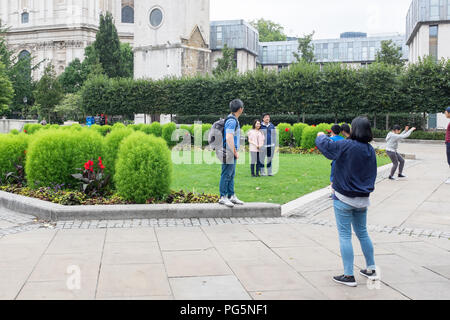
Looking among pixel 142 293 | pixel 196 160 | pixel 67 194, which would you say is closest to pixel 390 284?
pixel 142 293

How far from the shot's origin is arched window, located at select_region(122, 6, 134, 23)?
90375 mm

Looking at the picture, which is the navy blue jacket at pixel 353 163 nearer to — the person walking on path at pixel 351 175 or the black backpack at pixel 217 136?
the person walking on path at pixel 351 175

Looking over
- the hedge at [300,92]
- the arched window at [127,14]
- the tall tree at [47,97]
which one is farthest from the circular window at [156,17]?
the arched window at [127,14]

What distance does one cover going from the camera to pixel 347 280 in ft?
16.0

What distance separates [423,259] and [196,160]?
1317 centimetres

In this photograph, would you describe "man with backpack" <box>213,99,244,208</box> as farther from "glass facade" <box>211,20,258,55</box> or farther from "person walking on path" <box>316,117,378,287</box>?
"glass facade" <box>211,20,258,55</box>

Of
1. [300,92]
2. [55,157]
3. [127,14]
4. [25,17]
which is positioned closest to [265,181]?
[55,157]

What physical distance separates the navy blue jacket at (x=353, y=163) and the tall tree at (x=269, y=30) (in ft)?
335

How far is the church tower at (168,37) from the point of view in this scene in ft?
186

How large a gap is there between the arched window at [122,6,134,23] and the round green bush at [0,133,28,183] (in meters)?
85.0

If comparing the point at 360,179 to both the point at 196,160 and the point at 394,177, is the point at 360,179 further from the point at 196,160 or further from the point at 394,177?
the point at 196,160

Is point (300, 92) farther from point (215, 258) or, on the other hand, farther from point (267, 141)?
point (215, 258)
